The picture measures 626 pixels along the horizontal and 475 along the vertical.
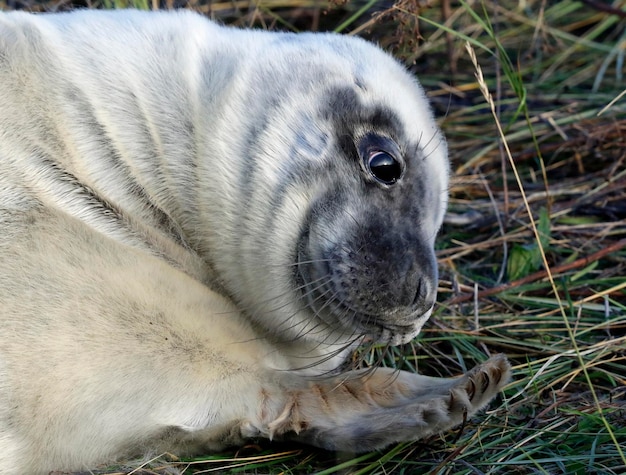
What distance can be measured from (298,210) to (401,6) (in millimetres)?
1241

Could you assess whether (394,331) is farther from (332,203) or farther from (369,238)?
(332,203)

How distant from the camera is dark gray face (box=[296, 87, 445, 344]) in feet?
8.12

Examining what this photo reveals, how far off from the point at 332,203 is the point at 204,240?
1.55ft

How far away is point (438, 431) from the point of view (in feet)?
8.21

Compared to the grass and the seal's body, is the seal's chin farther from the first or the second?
the grass

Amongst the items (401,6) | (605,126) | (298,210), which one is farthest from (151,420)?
(605,126)

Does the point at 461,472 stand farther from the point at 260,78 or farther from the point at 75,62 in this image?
the point at 75,62

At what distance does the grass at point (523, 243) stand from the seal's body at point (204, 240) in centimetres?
16

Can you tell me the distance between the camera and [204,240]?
9.20ft

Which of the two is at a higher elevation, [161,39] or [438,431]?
[161,39]

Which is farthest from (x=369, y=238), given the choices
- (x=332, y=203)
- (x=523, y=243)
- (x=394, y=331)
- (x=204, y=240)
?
(x=523, y=243)

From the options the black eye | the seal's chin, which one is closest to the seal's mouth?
the seal's chin

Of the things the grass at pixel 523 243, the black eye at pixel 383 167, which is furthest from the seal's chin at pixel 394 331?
the black eye at pixel 383 167

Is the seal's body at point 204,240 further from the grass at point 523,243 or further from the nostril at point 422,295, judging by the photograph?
the grass at point 523,243
